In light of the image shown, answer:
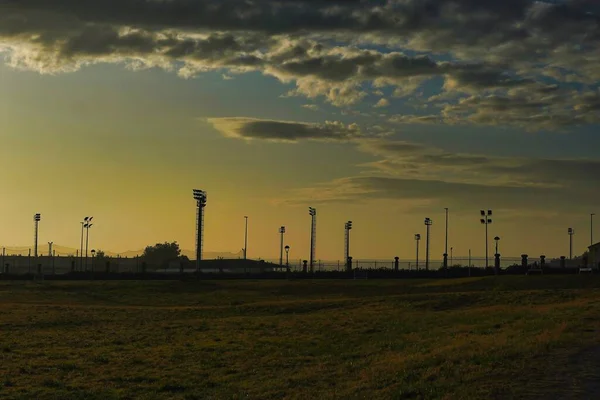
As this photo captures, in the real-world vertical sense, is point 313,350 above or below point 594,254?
below

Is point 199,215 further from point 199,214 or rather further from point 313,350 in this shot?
point 313,350

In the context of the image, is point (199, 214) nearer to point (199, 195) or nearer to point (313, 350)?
point (199, 195)

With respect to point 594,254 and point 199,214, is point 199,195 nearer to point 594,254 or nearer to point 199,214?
point 199,214

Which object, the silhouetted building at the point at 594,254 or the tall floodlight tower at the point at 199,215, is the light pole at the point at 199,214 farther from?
the silhouetted building at the point at 594,254

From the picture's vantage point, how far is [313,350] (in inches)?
1235

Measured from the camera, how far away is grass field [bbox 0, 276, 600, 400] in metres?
20.3

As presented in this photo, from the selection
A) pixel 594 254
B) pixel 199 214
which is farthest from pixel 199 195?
pixel 594 254

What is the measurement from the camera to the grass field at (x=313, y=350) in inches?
798

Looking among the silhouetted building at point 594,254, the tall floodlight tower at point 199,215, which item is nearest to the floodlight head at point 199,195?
the tall floodlight tower at point 199,215

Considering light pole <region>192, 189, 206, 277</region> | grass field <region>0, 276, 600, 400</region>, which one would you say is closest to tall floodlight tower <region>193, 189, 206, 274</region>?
light pole <region>192, 189, 206, 277</region>

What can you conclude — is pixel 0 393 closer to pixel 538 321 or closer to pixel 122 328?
pixel 122 328

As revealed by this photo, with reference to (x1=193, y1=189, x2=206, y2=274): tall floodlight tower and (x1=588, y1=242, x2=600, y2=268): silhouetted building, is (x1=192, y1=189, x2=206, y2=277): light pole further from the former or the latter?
(x1=588, y1=242, x2=600, y2=268): silhouetted building

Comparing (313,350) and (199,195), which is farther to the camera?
(199,195)

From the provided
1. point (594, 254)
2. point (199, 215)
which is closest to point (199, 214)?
point (199, 215)
